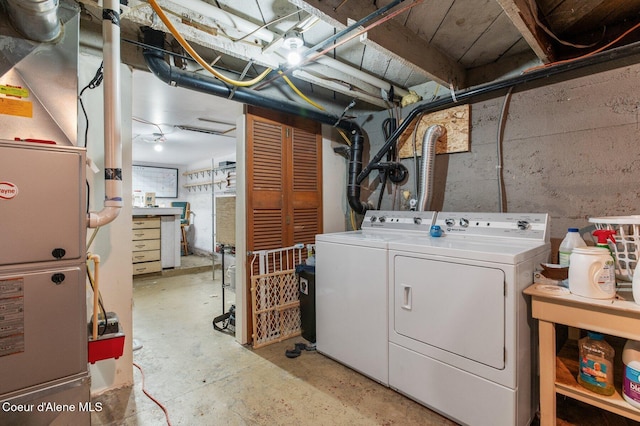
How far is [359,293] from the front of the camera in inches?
82.3

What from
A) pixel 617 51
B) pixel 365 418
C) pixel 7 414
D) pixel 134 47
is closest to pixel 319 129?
pixel 134 47

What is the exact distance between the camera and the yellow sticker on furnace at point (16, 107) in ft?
4.28

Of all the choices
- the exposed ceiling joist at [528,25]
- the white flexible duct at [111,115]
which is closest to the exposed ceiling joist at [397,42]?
the exposed ceiling joist at [528,25]

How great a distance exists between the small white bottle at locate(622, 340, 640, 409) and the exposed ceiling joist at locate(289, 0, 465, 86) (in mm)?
1872

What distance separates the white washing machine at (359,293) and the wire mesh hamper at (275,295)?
1.37 ft

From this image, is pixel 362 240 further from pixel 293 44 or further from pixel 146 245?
pixel 146 245

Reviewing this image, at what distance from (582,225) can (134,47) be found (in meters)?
3.20

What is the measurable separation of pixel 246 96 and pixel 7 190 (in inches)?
62.3

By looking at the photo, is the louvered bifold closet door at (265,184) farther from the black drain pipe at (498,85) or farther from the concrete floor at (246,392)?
the concrete floor at (246,392)

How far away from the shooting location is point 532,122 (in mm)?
2094

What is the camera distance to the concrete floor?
1.68m

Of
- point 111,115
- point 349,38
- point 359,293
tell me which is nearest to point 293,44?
point 349,38

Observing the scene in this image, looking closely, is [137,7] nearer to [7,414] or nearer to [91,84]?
[91,84]

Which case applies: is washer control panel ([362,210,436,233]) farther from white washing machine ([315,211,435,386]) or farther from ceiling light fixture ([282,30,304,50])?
ceiling light fixture ([282,30,304,50])
